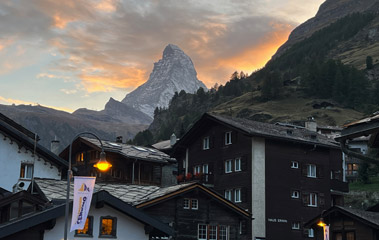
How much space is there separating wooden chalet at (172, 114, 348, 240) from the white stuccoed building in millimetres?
18073

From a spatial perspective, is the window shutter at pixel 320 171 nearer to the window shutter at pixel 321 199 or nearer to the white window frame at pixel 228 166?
the window shutter at pixel 321 199

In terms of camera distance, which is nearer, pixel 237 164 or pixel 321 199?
pixel 237 164

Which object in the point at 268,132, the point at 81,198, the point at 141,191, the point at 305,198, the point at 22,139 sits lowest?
the point at 81,198

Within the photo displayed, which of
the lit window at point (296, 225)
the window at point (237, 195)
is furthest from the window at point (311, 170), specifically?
the window at point (237, 195)

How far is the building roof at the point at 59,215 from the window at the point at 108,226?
39.4 inches

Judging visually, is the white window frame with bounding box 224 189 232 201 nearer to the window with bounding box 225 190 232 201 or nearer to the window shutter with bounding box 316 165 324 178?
the window with bounding box 225 190 232 201

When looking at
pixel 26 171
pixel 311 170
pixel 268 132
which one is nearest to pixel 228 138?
pixel 268 132

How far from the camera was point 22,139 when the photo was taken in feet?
137

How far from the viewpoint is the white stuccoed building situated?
136ft

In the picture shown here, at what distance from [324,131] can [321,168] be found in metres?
59.9

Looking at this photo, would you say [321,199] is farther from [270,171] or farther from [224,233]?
[224,233]

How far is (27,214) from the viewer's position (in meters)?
29.6

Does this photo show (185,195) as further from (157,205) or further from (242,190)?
(242,190)

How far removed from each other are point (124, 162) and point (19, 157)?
1577cm
